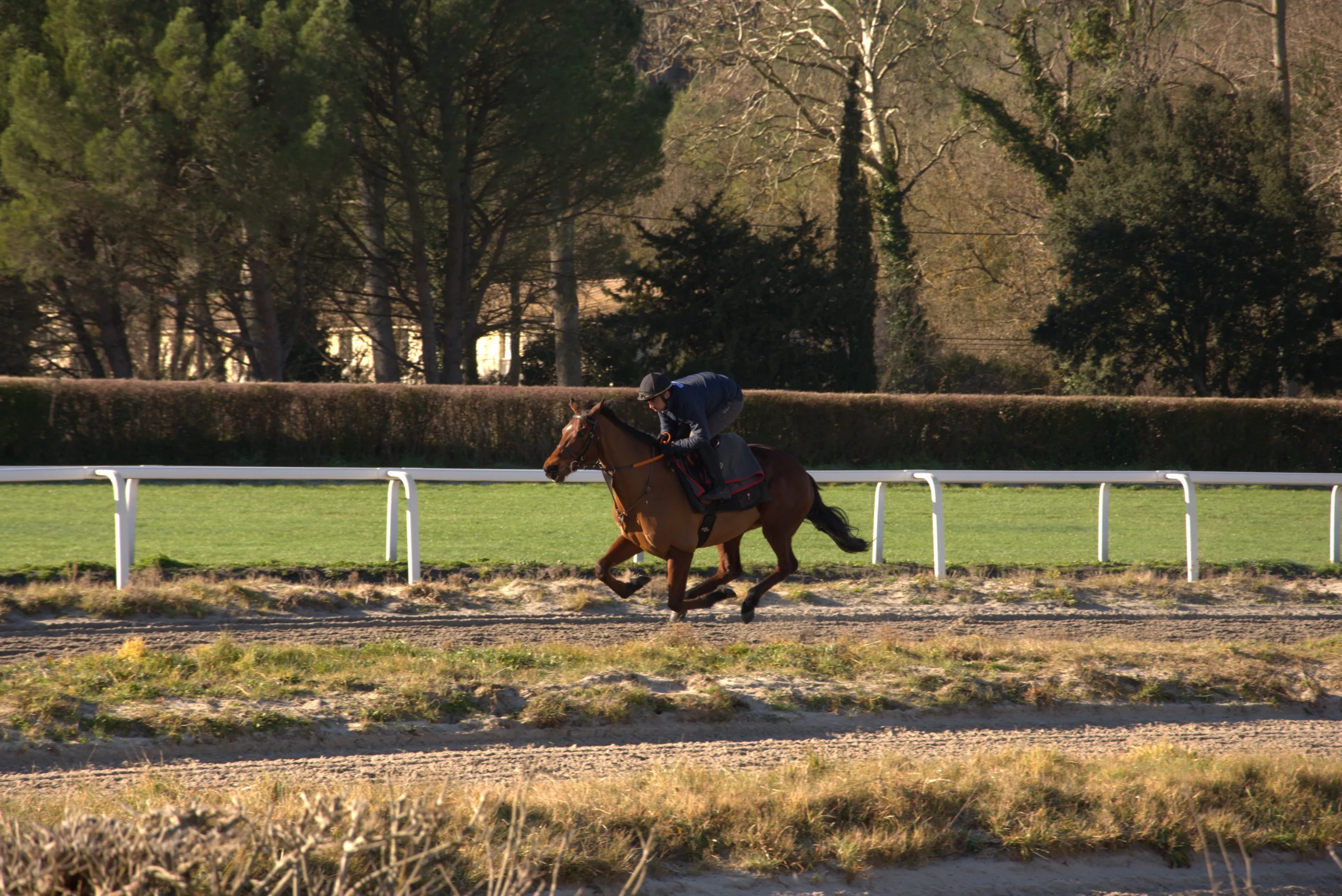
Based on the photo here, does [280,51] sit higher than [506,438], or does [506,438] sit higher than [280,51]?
[280,51]

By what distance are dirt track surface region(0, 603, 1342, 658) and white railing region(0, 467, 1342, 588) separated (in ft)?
2.46

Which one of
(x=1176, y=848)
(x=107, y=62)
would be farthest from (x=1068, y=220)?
(x=1176, y=848)

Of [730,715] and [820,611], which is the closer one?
[730,715]

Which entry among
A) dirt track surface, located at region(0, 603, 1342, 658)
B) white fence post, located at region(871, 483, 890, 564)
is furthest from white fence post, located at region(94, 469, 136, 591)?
white fence post, located at region(871, 483, 890, 564)

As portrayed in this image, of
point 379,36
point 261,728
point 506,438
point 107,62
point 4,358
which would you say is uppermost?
point 379,36

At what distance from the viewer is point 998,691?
5.89 meters

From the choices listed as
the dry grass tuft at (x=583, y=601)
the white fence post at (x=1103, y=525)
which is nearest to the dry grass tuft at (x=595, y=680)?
the dry grass tuft at (x=583, y=601)

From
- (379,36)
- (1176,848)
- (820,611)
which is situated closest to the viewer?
(1176,848)

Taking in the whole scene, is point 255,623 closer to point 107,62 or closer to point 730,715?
point 730,715

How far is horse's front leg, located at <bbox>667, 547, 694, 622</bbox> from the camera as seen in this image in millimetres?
6641

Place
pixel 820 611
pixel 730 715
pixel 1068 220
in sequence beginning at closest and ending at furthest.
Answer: pixel 730 715, pixel 820 611, pixel 1068 220

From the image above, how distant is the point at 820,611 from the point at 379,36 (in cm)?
1631

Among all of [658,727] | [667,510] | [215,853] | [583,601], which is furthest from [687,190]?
[215,853]

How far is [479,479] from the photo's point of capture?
29.4 feet
